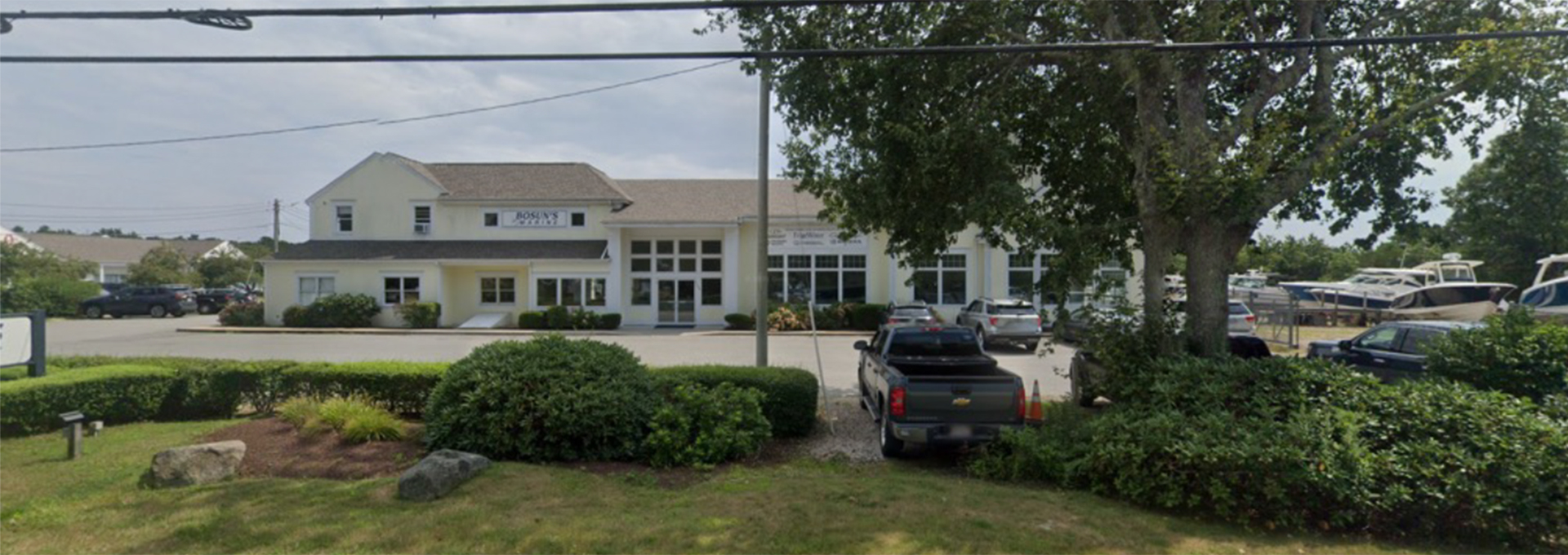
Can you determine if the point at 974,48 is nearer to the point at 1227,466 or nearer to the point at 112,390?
the point at 1227,466

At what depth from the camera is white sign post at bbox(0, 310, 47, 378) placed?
7953 mm

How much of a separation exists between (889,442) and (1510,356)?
6530 millimetres

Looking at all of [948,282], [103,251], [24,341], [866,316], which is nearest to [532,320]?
[866,316]

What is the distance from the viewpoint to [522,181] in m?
30.5

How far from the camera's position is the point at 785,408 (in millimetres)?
8234

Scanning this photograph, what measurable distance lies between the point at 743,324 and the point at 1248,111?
19.9m

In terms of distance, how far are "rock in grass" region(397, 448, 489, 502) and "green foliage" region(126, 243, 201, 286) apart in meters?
54.4

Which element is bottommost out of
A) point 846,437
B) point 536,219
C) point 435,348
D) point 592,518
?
point 846,437

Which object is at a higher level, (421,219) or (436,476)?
(421,219)

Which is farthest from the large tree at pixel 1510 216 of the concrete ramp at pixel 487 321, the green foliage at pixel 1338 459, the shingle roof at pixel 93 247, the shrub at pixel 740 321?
the shingle roof at pixel 93 247

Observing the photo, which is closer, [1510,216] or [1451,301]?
[1451,301]

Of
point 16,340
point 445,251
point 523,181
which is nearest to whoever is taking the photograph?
point 16,340

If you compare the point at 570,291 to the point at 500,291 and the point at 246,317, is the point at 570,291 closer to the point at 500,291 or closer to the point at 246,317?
the point at 500,291

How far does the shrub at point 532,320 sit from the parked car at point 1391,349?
24254mm
